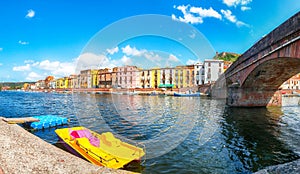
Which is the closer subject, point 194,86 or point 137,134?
point 137,134

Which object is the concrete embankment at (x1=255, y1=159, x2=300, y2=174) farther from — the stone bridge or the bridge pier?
the bridge pier

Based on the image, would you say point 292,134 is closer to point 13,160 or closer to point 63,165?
point 63,165

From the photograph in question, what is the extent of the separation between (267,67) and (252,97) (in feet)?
40.0

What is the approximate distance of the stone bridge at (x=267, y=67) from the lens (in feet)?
46.9

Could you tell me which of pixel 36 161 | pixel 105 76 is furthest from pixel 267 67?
pixel 105 76

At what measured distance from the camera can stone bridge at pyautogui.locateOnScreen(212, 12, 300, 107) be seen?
46.9ft

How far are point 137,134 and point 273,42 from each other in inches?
606

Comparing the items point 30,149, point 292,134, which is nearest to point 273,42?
point 292,134

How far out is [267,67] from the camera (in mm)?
22234

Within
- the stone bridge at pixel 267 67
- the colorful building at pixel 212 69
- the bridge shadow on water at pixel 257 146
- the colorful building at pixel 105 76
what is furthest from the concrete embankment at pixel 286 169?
the colorful building at pixel 212 69

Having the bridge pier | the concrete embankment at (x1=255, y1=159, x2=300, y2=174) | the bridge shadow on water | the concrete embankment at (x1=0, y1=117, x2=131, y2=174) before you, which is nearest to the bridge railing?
the bridge shadow on water

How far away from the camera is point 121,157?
29.0ft

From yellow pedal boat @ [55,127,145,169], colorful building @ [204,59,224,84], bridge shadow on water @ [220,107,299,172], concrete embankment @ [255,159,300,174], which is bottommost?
bridge shadow on water @ [220,107,299,172]

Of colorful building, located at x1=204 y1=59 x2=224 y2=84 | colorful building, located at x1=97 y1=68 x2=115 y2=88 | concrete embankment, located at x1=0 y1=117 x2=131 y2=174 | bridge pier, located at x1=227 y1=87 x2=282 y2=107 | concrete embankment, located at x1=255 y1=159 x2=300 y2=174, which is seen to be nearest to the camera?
concrete embankment, located at x1=255 y1=159 x2=300 y2=174
